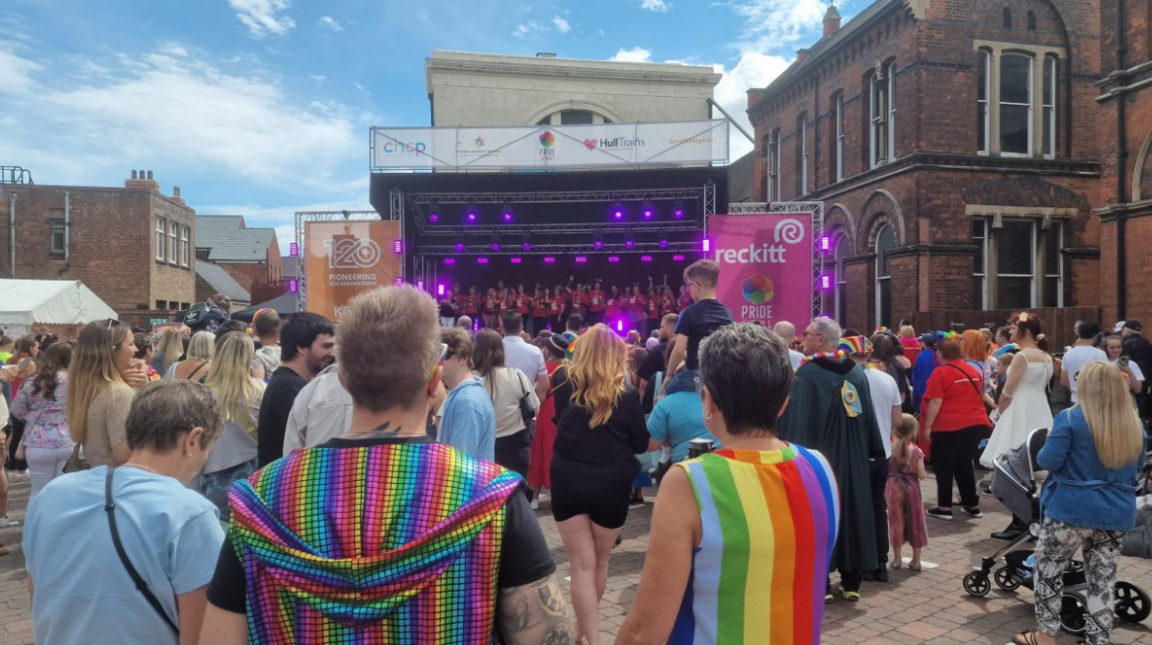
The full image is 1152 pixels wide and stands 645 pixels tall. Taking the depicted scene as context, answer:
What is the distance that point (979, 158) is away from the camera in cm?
1681

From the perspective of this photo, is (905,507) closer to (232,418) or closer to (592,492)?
(592,492)

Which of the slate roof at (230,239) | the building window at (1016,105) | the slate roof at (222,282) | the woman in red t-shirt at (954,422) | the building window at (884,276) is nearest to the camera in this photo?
the woman in red t-shirt at (954,422)

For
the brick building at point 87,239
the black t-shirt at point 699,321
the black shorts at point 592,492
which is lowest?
the black shorts at point 592,492

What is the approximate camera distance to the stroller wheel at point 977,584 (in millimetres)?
5109

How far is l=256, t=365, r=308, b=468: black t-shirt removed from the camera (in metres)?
3.74

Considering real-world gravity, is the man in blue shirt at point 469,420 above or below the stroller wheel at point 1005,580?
above

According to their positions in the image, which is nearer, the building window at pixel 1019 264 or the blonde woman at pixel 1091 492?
the blonde woman at pixel 1091 492

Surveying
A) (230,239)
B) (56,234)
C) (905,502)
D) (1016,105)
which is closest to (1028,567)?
(905,502)

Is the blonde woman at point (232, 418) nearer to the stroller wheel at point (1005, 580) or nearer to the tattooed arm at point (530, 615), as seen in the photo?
the tattooed arm at point (530, 615)

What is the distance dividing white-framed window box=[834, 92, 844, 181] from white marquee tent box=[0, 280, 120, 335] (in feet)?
62.4

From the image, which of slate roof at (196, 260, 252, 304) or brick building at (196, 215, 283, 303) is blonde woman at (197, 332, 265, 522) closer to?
slate roof at (196, 260, 252, 304)

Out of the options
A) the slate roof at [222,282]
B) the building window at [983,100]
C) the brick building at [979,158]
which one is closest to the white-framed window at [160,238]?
the slate roof at [222,282]

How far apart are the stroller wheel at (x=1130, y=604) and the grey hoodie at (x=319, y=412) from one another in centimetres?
453

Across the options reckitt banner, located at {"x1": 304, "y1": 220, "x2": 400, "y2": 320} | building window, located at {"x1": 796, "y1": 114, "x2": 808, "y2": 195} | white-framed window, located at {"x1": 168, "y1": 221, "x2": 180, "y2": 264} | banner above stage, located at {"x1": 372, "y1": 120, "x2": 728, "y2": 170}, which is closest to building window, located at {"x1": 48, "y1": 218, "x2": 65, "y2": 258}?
white-framed window, located at {"x1": 168, "y1": 221, "x2": 180, "y2": 264}
